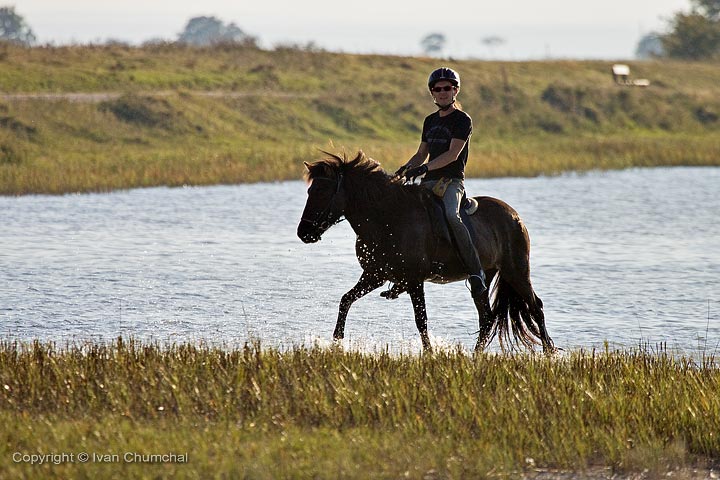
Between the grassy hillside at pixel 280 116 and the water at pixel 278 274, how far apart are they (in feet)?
16.2

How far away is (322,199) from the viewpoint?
35.1 ft

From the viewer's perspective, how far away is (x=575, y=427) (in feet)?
27.0

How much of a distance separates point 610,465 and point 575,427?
20.5 inches

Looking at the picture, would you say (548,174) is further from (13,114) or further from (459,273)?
(459,273)

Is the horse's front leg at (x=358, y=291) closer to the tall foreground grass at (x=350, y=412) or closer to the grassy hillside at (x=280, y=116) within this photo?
the tall foreground grass at (x=350, y=412)

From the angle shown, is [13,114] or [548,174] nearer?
[13,114]

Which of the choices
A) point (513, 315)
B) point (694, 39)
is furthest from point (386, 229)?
point (694, 39)

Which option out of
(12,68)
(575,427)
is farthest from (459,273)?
(12,68)

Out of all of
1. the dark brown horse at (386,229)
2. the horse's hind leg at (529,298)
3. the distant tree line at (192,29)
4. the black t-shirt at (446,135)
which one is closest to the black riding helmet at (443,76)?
the black t-shirt at (446,135)

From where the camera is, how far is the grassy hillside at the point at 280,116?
35812 mm

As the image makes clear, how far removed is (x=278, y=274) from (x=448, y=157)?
7.59 meters

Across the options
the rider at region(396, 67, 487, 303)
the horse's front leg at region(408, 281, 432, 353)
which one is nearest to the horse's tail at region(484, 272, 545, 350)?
the rider at region(396, 67, 487, 303)

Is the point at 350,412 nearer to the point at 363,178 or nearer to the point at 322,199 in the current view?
the point at 322,199

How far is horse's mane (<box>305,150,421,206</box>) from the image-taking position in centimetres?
1084
